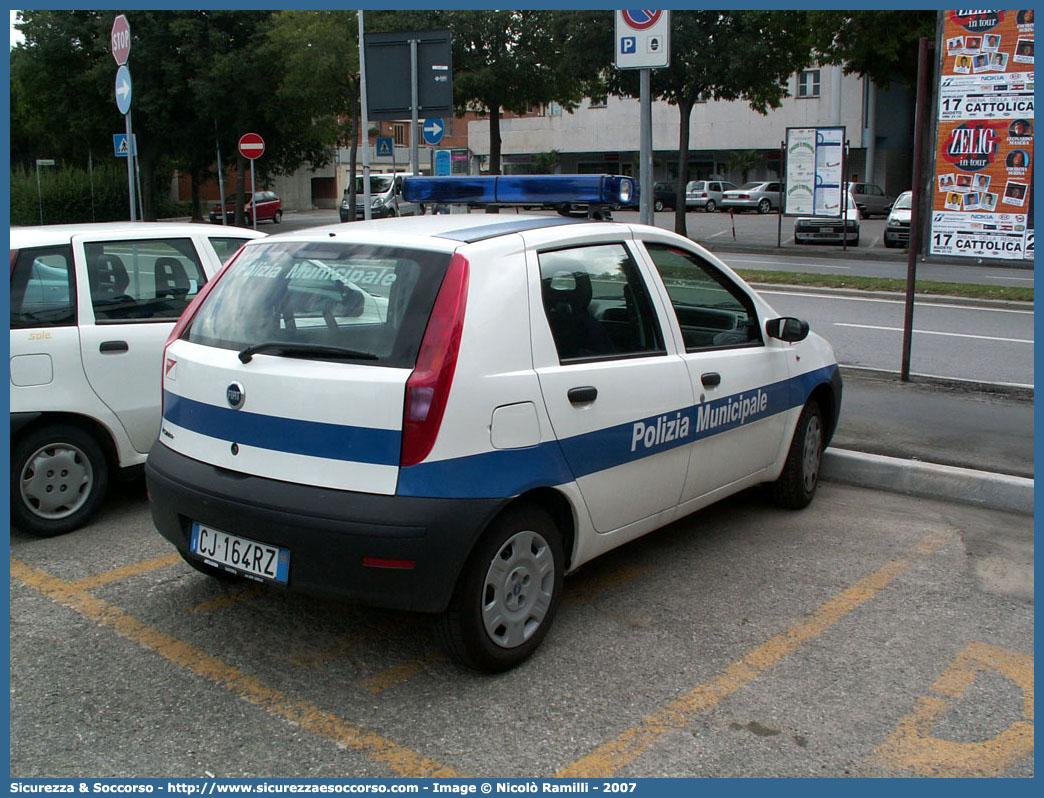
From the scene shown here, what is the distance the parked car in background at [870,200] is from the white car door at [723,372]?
140 ft

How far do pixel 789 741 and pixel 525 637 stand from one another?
3.45 feet

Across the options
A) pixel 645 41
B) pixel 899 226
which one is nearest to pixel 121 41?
pixel 645 41

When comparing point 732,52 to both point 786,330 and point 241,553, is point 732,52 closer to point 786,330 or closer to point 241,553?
point 786,330

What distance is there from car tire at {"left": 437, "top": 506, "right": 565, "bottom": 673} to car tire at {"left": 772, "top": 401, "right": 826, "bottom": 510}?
216cm

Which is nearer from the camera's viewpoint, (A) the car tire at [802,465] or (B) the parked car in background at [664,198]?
(A) the car tire at [802,465]

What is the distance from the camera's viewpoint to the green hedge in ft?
127

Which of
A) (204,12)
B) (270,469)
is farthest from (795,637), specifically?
(204,12)

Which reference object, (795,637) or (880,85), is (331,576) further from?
(880,85)

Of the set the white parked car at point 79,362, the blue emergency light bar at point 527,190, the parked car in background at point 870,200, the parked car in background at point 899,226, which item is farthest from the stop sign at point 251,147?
the parked car in background at point 870,200

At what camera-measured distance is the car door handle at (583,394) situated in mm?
4066

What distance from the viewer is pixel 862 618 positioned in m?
4.50

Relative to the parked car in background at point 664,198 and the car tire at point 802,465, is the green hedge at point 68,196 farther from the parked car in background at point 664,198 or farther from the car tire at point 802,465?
the car tire at point 802,465

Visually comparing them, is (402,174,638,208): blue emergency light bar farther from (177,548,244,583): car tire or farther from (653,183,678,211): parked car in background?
(653,183,678,211): parked car in background

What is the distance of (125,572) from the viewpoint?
16.4ft
